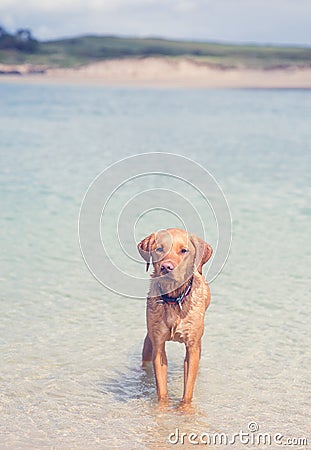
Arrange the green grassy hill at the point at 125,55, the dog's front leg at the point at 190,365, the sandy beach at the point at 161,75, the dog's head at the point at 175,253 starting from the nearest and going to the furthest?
the dog's head at the point at 175,253 → the dog's front leg at the point at 190,365 → the sandy beach at the point at 161,75 → the green grassy hill at the point at 125,55

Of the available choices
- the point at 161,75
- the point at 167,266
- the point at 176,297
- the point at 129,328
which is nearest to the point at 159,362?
the point at 176,297

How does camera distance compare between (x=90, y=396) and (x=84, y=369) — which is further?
(x=84, y=369)

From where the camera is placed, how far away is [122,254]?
1158 cm

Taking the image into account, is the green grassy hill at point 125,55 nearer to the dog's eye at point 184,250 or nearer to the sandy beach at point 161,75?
the sandy beach at point 161,75

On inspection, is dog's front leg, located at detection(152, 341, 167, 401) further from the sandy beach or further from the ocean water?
the sandy beach

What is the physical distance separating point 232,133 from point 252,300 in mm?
22381

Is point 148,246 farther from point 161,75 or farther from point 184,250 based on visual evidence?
point 161,75

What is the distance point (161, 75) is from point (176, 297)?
66.1m

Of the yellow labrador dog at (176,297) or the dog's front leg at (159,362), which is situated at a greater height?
the yellow labrador dog at (176,297)

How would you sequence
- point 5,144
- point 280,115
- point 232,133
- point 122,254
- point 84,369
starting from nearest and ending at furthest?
1. point 84,369
2. point 122,254
3. point 5,144
4. point 232,133
5. point 280,115

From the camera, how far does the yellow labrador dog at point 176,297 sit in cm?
618

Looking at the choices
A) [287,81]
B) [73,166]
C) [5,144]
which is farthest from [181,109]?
[287,81]

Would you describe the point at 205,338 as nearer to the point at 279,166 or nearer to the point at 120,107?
the point at 279,166

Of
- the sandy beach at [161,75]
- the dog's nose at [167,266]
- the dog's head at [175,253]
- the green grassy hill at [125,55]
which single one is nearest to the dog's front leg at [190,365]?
the dog's head at [175,253]
